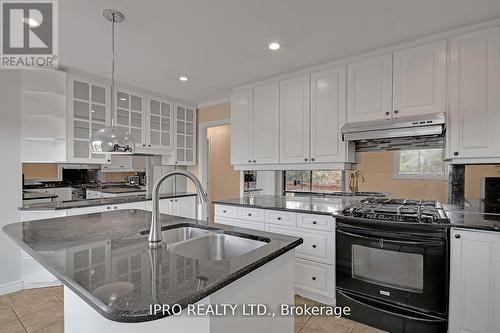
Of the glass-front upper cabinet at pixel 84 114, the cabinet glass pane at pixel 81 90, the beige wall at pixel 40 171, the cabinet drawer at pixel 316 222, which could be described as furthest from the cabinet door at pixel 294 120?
the beige wall at pixel 40 171

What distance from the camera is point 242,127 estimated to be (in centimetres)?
358

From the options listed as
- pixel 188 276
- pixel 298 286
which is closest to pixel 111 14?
pixel 188 276

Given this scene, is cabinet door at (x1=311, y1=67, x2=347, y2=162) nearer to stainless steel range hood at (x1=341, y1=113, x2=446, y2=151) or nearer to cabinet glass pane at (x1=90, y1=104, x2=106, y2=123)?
stainless steel range hood at (x1=341, y1=113, x2=446, y2=151)

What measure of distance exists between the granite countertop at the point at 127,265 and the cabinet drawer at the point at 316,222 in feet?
3.34

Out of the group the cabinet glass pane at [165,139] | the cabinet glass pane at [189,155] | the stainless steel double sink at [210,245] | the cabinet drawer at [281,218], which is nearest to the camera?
the stainless steel double sink at [210,245]

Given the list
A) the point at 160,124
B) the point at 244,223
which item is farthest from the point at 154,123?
the point at 244,223

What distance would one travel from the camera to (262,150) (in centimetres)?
337

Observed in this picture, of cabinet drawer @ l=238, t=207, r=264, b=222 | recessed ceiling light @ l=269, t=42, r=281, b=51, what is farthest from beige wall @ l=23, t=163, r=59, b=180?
recessed ceiling light @ l=269, t=42, r=281, b=51

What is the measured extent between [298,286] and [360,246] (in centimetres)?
81

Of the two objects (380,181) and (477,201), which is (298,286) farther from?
(477,201)

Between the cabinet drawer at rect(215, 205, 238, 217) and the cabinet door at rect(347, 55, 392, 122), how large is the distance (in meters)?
1.66

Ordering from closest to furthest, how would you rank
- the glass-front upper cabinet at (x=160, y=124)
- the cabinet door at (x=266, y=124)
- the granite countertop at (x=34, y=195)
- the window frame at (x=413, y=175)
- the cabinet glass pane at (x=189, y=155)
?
the window frame at (x=413, y=175), the granite countertop at (x=34, y=195), the cabinet door at (x=266, y=124), the glass-front upper cabinet at (x=160, y=124), the cabinet glass pane at (x=189, y=155)

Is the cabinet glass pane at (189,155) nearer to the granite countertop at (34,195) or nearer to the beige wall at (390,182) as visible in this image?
the granite countertop at (34,195)

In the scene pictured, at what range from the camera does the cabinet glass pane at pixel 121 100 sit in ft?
11.7
